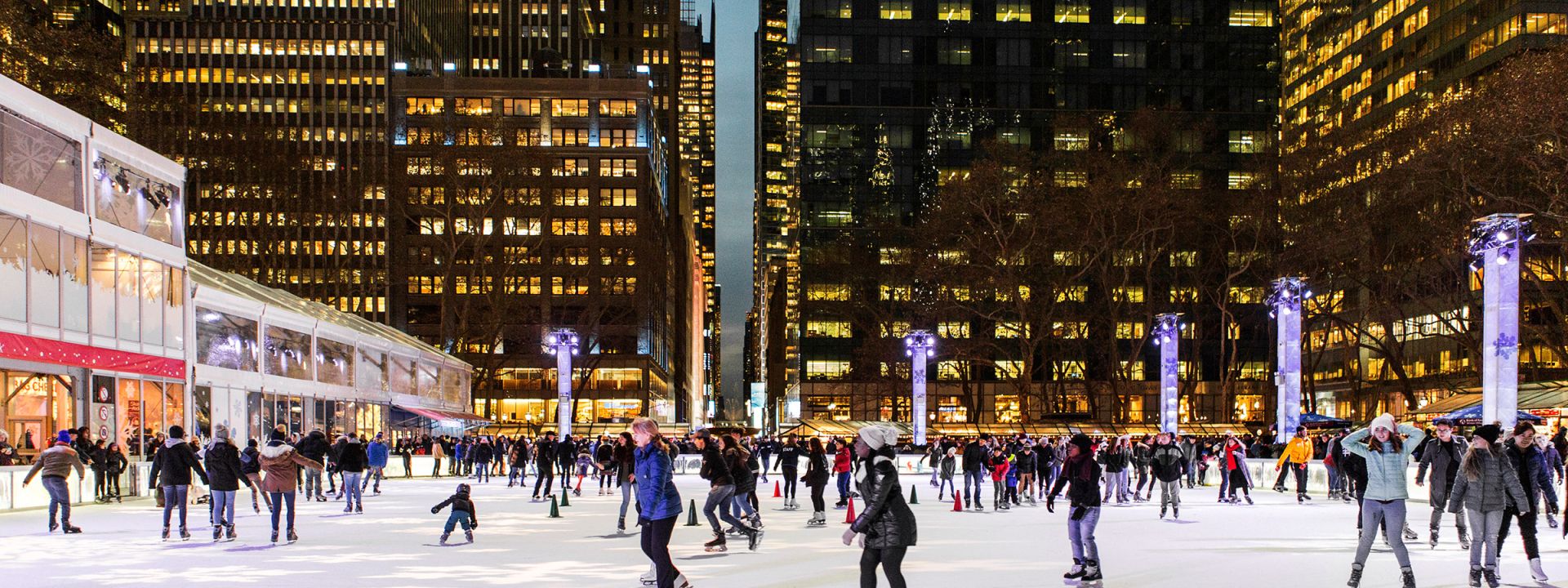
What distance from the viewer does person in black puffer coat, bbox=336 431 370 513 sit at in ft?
78.0

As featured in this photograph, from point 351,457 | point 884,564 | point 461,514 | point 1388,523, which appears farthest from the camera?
point 351,457

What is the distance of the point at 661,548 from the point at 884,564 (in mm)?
2284

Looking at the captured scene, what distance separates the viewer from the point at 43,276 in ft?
92.1

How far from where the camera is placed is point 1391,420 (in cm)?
1193

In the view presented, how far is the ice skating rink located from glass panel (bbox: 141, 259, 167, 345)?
9517 millimetres

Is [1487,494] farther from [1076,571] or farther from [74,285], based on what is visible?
[74,285]

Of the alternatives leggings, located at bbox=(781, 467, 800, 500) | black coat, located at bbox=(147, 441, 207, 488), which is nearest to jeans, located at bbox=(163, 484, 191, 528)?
black coat, located at bbox=(147, 441, 207, 488)

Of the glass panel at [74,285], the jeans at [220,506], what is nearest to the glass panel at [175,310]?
the glass panel at [74,285]

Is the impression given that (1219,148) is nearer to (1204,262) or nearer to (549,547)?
(1204,262)

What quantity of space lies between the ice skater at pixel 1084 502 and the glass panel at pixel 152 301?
26718 mm

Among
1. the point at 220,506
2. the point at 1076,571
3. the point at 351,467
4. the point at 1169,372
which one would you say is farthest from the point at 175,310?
the point at 1169,372

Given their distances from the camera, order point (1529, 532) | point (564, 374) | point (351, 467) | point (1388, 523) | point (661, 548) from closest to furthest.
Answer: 1. point (661, 548)
2. point (1388, 523)
3. point (1529, 532)
4. point (351, 467)
5. point (564, 374)

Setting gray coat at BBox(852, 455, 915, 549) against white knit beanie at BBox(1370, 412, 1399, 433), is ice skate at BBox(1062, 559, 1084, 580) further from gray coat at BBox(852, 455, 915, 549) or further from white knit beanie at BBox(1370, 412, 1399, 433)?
gray coat at BBox(852, 455, 915, 549)

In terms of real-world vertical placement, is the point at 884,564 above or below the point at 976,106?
below
